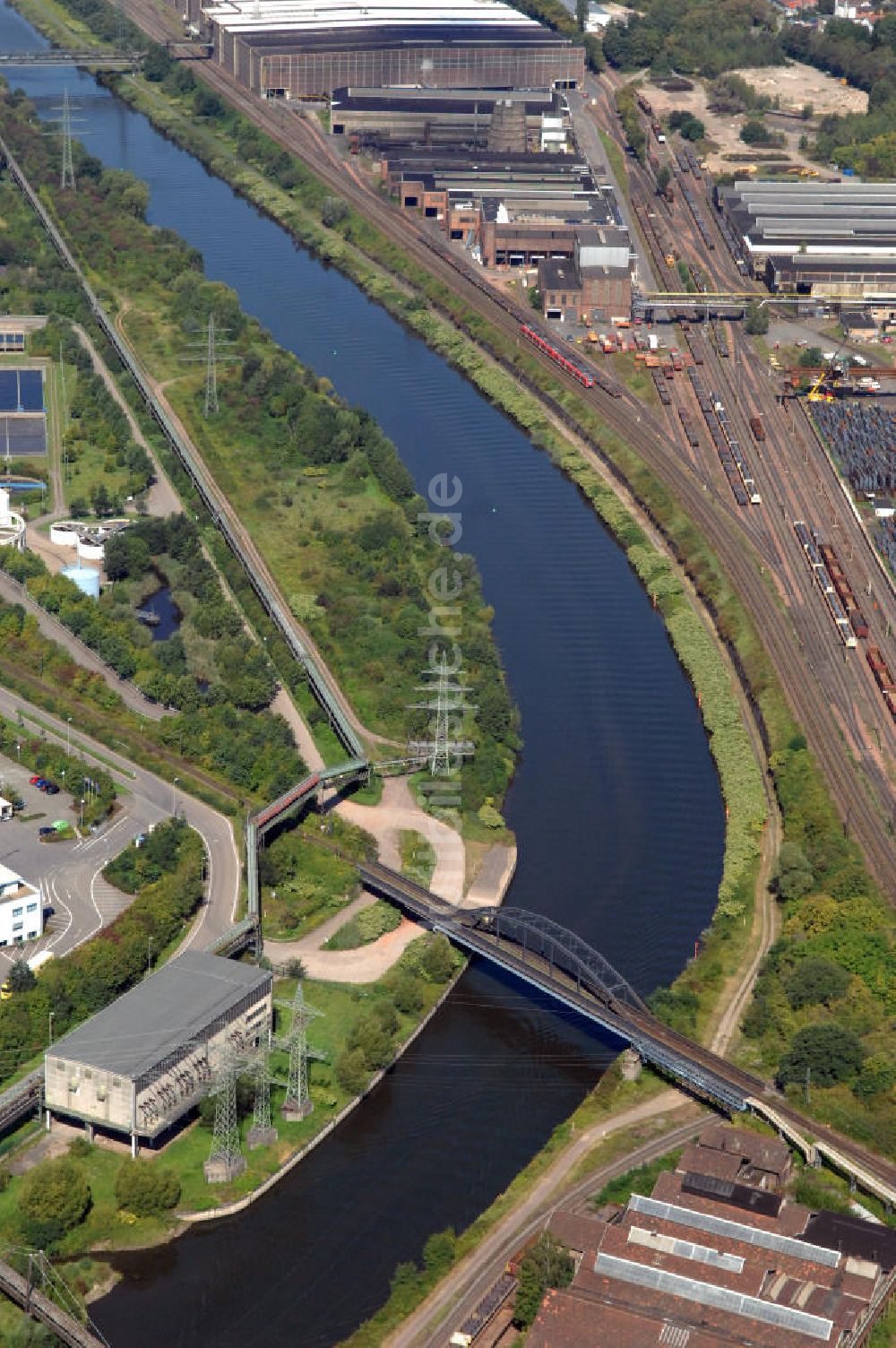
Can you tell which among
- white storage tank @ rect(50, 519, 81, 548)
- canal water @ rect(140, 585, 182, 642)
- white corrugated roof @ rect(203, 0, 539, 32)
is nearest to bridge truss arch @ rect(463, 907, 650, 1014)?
canal water @ rect(140, 585, 182, 642)

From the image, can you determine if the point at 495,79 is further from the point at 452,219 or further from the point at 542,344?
the point at 542,344

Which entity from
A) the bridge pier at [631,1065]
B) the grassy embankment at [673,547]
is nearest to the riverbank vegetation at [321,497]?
the grassy embankment at [673,547]

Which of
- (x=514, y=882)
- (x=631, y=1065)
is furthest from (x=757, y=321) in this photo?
(x=631, y=1065)

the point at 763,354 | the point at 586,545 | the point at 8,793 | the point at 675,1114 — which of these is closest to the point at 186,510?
the point at 586,545

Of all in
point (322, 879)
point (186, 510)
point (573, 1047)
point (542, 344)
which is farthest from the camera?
point (542, 344)

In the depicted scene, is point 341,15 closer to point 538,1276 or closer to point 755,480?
point 755,480
